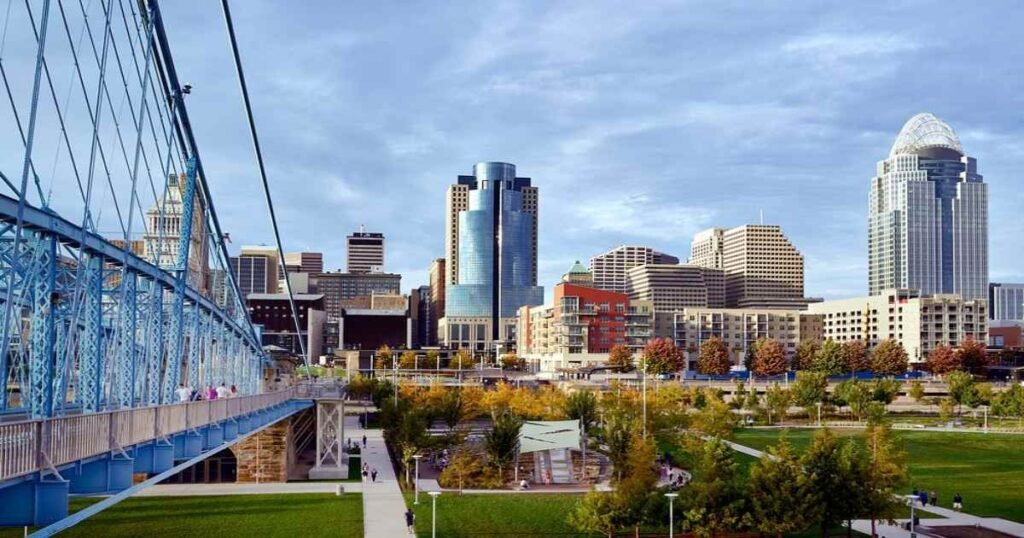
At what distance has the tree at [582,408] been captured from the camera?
88.1m

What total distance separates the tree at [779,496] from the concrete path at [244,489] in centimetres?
2714

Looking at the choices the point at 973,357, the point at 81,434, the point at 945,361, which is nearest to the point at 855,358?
the point at 945,361

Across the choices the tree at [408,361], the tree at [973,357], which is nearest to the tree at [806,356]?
the tree at [973,357]

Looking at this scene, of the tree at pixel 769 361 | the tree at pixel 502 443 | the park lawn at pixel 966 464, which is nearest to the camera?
the park lawn at pixel 966 464

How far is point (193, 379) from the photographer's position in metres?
43.8

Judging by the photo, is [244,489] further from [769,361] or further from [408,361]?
[408,361]

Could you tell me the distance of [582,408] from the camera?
88375mm

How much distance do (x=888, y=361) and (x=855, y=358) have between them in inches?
199

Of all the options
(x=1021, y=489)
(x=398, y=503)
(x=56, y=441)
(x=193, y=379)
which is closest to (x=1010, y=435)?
(x=1021, y=489)

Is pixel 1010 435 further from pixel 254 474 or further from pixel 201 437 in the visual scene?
pixel 201 437

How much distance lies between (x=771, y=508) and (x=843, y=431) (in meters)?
60.3

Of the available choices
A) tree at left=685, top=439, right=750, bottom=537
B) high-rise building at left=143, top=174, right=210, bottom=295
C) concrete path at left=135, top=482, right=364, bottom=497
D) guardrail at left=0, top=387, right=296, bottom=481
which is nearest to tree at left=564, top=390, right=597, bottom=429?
concrete path at left=135, top=482, right=364, bottom=497

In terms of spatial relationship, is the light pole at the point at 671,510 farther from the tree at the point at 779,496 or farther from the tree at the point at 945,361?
the tree at the point at 945,361

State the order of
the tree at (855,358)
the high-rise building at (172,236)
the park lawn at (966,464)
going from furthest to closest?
the tree at (855,358)
the park lawn at (966,464)
the high-rise building at (172,236)
